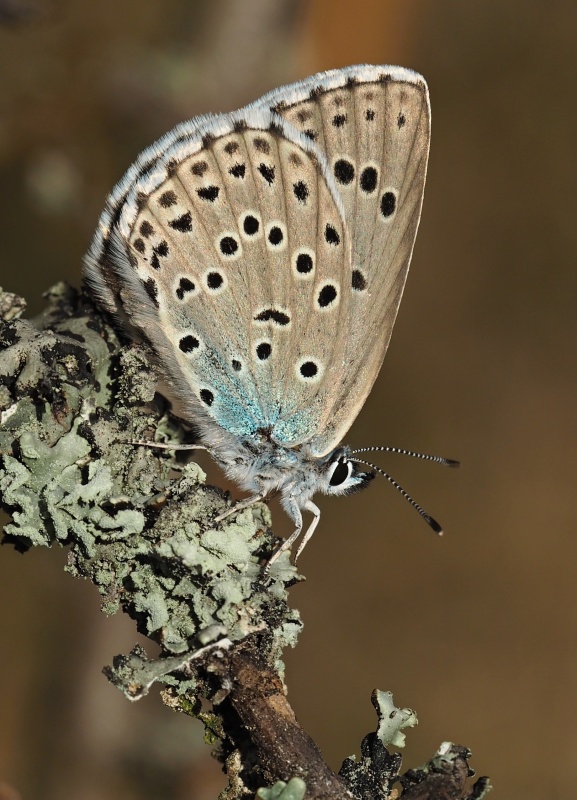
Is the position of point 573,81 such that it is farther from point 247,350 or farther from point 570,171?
point 247,350

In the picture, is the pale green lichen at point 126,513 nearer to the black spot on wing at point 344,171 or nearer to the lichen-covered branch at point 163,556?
the lichen-covered branch at point 163,556

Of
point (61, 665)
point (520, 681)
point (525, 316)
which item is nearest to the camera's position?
point (61, 665)

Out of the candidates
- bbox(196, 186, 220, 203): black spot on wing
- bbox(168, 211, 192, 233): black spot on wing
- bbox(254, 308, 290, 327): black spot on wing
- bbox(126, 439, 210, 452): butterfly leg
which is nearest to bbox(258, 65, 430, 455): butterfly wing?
bbox(254, 308, 290, 327): black spot on wing

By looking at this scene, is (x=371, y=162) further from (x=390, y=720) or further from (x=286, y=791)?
(x=286, y=791)

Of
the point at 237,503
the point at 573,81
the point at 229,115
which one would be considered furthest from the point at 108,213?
the point at 573,81

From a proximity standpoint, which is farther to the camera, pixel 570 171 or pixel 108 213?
pixel 570 171

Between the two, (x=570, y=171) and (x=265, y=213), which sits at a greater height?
(x=570, y=171)

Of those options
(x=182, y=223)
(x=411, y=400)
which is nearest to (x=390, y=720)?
(x=182, y=223)
